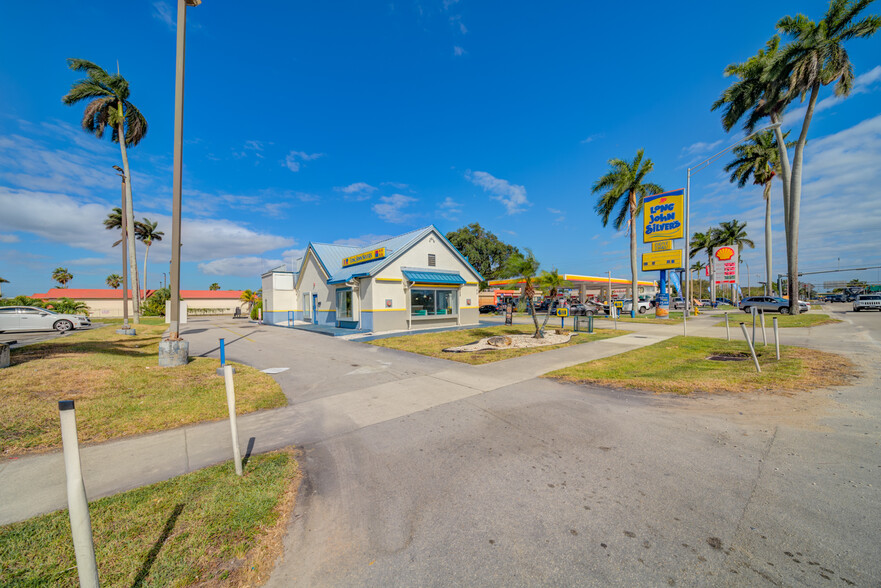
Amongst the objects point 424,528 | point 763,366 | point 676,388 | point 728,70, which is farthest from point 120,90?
point 728,70

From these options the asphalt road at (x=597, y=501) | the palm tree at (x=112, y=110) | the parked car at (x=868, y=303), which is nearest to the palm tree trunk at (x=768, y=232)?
the parked car at (x=868, y=303)

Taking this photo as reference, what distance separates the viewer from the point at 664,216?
742 inches

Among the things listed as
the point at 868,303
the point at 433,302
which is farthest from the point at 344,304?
the point at 868,303

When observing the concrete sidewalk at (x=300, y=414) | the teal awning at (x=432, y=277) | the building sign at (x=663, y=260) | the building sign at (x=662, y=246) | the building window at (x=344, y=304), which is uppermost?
the building sign at (x=662, y=246)

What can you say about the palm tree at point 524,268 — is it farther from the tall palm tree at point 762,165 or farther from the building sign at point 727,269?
the tall palm tree at point 762,165

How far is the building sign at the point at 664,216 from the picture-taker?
18.1m

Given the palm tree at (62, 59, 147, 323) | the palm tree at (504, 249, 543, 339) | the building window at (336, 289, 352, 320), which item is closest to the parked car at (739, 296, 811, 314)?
the palm tree at (504, 249, 543, 339)

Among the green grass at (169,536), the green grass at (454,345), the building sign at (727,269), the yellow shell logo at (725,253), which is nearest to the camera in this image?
the green grass at (169,536)

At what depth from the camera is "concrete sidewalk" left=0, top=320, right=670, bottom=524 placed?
12.8 ft

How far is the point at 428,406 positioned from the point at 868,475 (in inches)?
231

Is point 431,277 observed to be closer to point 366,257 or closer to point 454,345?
point 366,257

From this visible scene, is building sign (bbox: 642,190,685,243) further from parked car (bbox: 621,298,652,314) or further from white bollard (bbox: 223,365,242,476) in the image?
white bollard (bbox: 223,365,242,476)

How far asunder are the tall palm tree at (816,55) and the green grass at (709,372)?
74.6ft

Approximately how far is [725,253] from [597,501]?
24036mm
